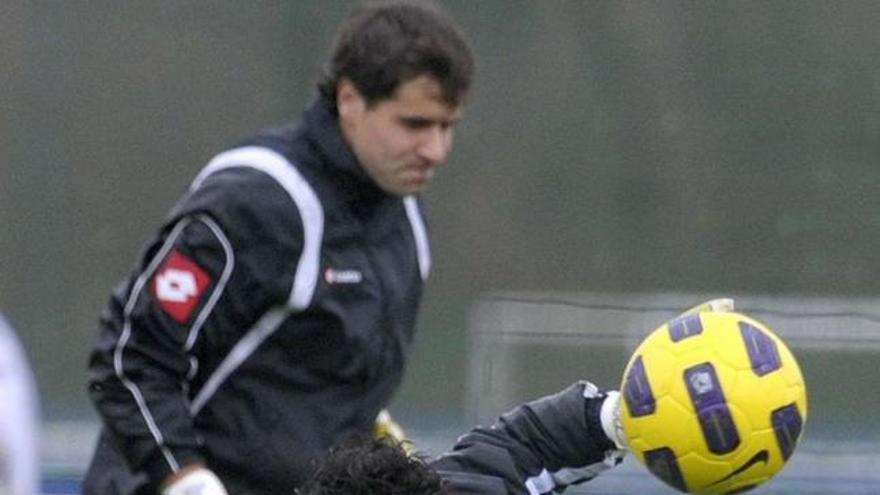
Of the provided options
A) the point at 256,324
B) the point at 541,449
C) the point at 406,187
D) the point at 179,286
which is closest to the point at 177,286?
the point at 179,286

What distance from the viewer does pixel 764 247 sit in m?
8.34

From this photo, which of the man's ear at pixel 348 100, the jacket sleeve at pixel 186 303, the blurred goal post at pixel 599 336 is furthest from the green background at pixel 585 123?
the jacket sleeve at pixel 186 303

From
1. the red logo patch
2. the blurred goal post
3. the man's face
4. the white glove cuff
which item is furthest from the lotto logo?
the blurred goal post

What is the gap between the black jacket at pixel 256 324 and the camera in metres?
4.38

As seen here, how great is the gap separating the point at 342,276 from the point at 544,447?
0.47 m

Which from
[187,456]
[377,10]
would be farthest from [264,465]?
[377,10]

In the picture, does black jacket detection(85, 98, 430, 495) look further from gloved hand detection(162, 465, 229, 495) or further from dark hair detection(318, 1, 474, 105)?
dark hair detection(318, 1, 474, 105)

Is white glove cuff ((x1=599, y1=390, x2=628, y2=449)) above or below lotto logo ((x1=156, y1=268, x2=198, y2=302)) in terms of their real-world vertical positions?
below

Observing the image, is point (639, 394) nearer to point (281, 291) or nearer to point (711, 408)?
point (711, 408)

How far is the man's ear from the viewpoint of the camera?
4.48 metres

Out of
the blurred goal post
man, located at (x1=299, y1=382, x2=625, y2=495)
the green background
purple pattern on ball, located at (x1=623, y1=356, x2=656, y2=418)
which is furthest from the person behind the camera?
the green background

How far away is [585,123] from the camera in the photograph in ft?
27.4

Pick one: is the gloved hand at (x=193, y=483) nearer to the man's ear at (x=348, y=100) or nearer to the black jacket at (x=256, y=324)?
the black jacket at (x=256, y=324)

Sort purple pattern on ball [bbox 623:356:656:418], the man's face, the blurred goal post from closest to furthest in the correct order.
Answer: purple pattern on ball [bbox 623:356:656:418]
the man's face
the blurred goal post
